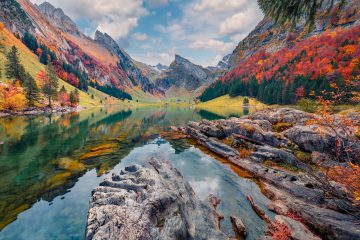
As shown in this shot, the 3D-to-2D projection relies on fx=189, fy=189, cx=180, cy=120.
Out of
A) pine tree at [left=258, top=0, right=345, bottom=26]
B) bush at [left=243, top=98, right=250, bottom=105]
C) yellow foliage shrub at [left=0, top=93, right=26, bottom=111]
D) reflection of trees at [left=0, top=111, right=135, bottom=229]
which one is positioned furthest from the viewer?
bush at [left=243, top=98, right=250, bottom=105]

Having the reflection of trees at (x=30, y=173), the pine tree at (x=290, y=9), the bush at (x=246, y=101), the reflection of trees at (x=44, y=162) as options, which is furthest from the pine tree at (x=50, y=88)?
the bush at (x=246, y=101)

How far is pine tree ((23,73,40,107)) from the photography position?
92706 millimetres

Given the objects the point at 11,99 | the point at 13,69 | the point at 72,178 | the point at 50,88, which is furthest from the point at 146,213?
the point at 13,69

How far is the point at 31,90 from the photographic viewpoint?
9456 centimetres

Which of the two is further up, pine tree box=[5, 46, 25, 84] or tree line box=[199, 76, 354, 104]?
pine tree box=[5, 46, 25, 84]

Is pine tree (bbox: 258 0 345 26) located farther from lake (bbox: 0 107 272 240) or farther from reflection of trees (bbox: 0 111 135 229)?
reflection of trees (bbox: 0 111 135 229)

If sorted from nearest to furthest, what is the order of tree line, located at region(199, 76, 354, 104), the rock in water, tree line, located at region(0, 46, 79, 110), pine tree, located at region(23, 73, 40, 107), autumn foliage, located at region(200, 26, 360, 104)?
the rock in water < tree line, located at region(0, 46, 79, 110) < pine tree, located at region(23, 73, 40, 107) < tree line, located at region(199, 76, 354, 104) < autumn foliage, located at region(200, 26, 360, 104)

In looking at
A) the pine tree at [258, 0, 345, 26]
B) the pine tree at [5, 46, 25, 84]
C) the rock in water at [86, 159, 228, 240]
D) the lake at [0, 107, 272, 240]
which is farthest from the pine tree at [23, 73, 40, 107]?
the pine tree at [258, 0, 345, 26]

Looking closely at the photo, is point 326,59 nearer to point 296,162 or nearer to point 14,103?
point 296,162

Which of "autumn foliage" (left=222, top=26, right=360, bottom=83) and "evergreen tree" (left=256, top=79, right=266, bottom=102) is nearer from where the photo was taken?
"autumn foliage" (left=222, top=26, right=360, bottom=83)

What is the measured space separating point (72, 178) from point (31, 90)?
9445cm

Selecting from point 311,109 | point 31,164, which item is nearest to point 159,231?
point 31,164

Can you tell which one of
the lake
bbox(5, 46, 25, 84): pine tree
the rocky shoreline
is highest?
bbox(5, 46, 25, 84): pine tree

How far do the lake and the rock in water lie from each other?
8.20 feet
